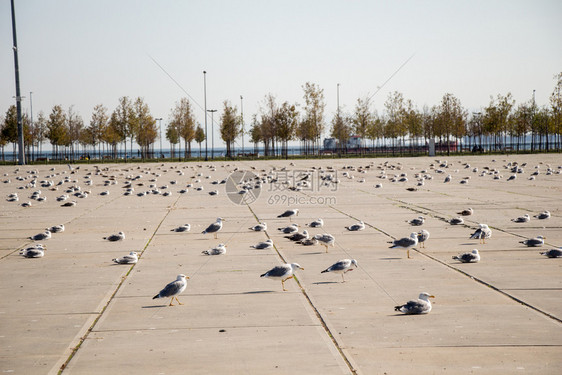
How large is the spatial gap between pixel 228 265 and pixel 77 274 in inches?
105

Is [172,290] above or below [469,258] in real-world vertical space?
above

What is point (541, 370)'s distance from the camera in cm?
546

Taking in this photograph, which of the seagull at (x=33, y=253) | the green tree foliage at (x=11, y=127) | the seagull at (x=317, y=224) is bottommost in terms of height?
the seagull at (x=33, y=253)

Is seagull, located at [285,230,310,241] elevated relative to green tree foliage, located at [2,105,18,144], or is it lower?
lower

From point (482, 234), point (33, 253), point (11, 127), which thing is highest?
point (11, 127)

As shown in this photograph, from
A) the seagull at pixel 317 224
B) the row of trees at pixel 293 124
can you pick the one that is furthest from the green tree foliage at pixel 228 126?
the seagull at pixel 317 224

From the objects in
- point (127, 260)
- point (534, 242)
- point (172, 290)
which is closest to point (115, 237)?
point (127, 260)

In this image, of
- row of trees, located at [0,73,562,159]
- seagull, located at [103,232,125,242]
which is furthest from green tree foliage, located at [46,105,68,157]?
seagull, located at [103,232,125,242]

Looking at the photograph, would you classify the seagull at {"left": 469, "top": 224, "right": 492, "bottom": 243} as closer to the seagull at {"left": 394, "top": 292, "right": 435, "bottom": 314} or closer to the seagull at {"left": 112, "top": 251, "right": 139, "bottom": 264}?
the seagull at {"left": 394, "top": 292, "right": 435, "bottom": 314}

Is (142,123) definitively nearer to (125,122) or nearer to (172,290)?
(125,122)

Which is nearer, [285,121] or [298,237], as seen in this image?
[298,237]

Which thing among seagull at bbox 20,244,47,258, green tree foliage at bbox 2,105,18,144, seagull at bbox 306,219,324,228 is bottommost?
seagull at bbox 20,244,47,258

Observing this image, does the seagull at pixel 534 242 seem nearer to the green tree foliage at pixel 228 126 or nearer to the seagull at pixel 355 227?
the seagull at pixel 355 227

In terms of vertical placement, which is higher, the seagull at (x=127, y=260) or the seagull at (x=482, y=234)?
the seagull at (x=482, y=234)
